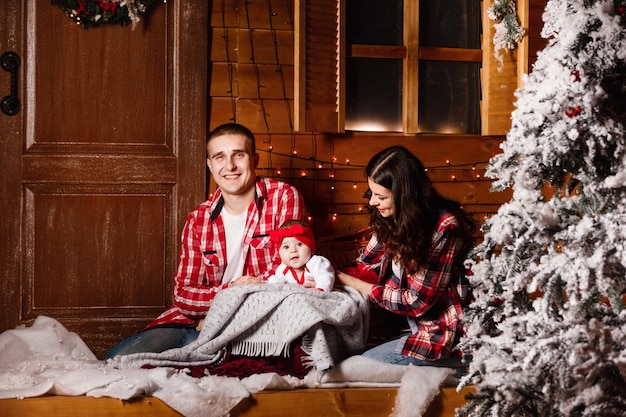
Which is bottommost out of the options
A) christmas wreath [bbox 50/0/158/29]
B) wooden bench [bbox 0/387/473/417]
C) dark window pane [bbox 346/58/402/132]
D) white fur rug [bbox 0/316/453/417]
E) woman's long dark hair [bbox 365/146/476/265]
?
wooden bench [bbox 0/387/473/417]

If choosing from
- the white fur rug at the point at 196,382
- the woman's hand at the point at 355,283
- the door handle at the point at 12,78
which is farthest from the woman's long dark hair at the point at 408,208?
the door handle at the point at 12,78

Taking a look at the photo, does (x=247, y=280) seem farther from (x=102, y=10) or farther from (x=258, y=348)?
(x=102, y=10)

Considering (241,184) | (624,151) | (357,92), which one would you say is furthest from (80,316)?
(624,151)

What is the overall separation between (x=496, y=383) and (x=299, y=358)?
112 cm

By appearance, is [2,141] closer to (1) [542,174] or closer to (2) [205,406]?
(2) [205,406]

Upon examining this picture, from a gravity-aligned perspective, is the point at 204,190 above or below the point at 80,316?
above

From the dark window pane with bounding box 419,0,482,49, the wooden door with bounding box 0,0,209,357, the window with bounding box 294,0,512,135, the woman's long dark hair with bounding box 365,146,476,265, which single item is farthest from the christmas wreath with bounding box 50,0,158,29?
the woman's long dark hair with bounding box 365,146,476,265

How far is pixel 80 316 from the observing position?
3760mm

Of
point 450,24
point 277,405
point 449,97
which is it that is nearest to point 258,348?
point 277,405

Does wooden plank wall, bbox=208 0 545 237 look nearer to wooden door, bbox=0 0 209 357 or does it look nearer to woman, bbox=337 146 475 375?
wooden door, bbox=0 0 209 357

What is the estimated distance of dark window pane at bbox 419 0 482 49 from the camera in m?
4.04

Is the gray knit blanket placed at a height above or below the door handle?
below

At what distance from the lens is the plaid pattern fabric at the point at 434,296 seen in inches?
114

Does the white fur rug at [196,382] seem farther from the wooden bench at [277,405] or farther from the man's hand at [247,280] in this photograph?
the man's hand at [247,280]
